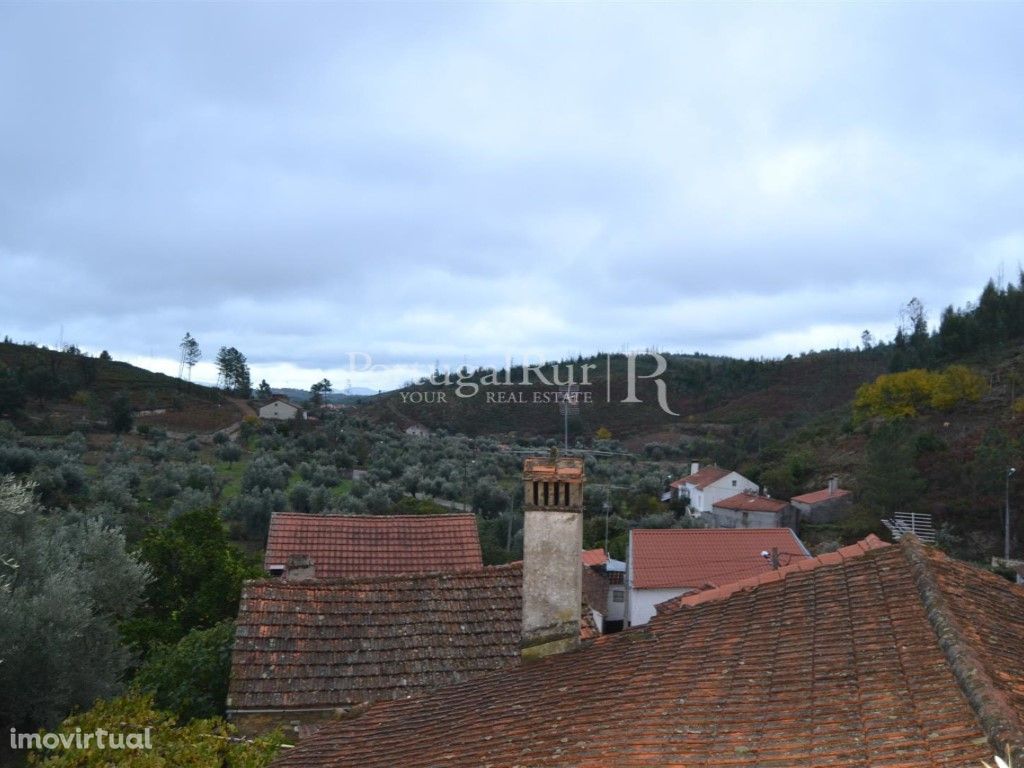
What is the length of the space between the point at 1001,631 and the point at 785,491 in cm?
4358

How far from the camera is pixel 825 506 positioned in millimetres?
39344

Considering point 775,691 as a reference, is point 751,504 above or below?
below

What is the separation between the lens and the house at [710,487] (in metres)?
42.9

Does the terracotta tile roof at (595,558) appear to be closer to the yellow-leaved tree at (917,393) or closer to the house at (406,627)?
the house at (406,627)

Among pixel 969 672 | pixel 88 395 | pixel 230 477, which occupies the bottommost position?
pixel 969 672

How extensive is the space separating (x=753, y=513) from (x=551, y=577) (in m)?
35.6

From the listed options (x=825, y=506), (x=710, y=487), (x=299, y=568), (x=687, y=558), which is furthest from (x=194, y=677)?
(x=710, y=487)

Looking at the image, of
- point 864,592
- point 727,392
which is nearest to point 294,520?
point 864,592

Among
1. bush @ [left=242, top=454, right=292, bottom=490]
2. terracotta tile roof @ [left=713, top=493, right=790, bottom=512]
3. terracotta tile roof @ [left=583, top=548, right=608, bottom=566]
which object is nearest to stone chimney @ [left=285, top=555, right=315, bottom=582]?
terracotta tile roof @ [left=583, top=548, right=608, bottom=566]

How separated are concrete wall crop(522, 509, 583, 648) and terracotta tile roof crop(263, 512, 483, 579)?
6.16m

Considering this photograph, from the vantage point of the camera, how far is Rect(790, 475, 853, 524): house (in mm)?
39125

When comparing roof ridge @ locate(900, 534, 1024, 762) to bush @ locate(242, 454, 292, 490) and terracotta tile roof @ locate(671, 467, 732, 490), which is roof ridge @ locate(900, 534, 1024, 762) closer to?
bush @ locate(242, 454, 292, 490)

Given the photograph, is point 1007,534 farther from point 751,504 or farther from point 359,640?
point 359,640

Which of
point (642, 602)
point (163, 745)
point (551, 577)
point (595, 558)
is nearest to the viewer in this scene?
point (163, 745)
